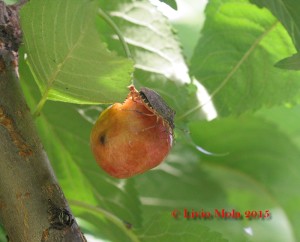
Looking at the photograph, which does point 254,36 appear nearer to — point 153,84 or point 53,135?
point 153,84

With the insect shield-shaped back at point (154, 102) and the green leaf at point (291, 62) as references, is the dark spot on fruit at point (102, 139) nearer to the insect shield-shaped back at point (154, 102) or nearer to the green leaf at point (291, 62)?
the insect shield-shaped back at point (154, 102)

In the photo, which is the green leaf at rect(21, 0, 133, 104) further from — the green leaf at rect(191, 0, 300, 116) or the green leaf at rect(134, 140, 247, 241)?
the green leaf at rect(134, 140, 247, 241)

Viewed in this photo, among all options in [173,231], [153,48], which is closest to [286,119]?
[153,48]

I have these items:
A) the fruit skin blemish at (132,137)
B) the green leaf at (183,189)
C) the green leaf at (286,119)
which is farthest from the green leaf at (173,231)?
the green leaf at (286,119)

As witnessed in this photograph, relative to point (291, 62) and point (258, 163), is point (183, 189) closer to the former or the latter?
point (258, 163)

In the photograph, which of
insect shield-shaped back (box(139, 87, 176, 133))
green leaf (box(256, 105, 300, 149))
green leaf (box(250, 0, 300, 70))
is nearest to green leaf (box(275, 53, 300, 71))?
green leaf (box(250, 0, 300, 70))


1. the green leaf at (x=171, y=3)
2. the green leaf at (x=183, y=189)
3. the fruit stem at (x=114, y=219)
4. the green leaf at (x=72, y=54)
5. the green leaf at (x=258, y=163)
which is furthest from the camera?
the green leaf at (x=258, y=163)

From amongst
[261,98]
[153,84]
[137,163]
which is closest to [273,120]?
[261,98]

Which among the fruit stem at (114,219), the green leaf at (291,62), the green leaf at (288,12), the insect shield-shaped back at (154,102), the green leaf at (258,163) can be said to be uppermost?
the green leaf at (288,12)
